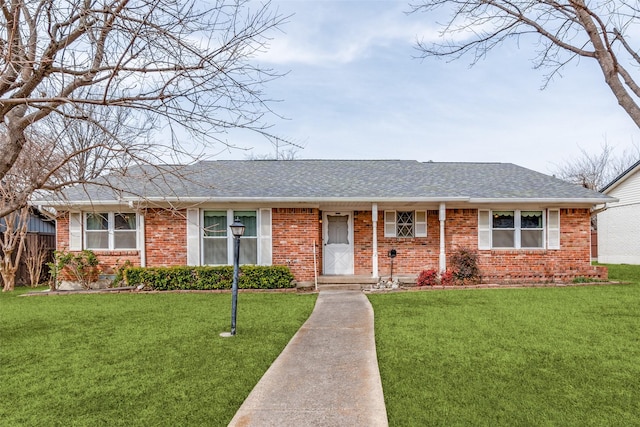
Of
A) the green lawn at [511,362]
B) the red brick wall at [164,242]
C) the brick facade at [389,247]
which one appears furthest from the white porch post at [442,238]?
the red brick wall at [164,242]

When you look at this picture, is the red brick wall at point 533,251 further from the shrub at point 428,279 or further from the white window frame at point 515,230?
the shrub at point 428,279

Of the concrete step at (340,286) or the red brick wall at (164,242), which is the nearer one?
the concrete step at (340,286)

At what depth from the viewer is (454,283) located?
12.5 meters

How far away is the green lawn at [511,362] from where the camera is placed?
373cm

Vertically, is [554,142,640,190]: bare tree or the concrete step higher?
[554,142,640,190]: bare tree

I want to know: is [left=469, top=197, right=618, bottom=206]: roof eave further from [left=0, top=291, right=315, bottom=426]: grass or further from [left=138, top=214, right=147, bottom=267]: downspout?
[left=138, top=214, right=147, bottom=267]: downspout

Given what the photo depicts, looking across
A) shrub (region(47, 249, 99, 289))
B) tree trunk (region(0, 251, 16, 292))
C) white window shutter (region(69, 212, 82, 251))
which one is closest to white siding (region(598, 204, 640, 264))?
shrub (region(47, 249, 99, 289))

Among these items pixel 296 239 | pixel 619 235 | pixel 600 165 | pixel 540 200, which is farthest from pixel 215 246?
pixel 600 165

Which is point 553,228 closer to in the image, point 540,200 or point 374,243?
point 540,200

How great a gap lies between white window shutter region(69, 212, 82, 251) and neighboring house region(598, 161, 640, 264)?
21686 mm

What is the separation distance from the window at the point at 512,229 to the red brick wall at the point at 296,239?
17.5 feet

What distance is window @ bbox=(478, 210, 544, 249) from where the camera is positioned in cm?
1355

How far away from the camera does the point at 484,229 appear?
13539 millimetres

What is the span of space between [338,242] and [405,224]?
7.37 feet
